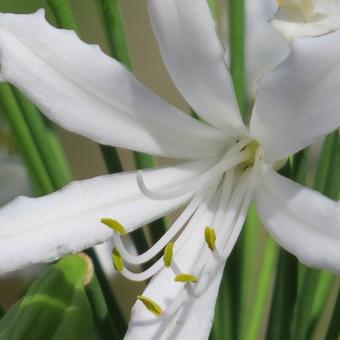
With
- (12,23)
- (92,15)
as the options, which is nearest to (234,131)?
(12,23)

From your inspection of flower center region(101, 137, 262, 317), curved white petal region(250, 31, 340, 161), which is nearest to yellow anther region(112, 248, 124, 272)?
flower center region(101, 137, 262, 317)

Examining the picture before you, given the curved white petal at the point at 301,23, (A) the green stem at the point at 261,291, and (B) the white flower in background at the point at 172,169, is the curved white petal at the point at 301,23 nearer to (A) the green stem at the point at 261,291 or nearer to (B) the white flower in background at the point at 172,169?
(B) the white flower in background at the point at 172,169

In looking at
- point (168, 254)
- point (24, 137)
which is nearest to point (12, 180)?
point (24, 137)

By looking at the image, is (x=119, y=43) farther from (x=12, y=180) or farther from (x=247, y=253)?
(x=12, y=180)

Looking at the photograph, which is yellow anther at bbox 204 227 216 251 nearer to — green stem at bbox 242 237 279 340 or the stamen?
the stamen

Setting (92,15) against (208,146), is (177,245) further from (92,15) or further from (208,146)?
(92,15)

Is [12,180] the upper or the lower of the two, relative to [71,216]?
lower
